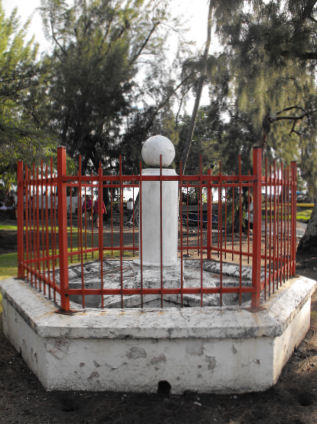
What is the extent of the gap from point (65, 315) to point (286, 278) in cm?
243

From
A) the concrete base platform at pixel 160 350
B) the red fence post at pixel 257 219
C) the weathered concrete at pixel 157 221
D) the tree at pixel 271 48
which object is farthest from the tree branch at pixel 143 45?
the concrete base platform at pixel 160 350

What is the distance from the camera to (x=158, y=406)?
2627mm

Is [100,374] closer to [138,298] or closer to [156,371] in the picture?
[156,371]

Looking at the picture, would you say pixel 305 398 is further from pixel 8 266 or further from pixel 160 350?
pixel 8 266

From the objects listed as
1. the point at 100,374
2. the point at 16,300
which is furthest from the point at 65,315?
the point at 16,300

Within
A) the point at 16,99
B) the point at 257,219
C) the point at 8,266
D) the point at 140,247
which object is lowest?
the point at 8,266

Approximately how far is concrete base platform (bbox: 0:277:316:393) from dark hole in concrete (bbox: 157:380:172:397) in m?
0.04

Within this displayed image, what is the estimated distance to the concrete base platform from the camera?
2717mm

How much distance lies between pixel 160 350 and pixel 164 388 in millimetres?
339

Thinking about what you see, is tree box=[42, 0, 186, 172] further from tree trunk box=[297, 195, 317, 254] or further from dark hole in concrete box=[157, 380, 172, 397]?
dark hole in concrete box=[157, 380, 172, 397]

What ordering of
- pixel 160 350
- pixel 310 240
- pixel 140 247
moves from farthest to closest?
pixel 310 240 < pixel 140 247 < pixel 160 350

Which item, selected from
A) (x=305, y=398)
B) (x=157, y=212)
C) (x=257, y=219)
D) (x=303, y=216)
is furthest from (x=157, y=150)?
(x=303, y=216)

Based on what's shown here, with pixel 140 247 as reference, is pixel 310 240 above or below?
below

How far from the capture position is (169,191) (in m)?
4.30
